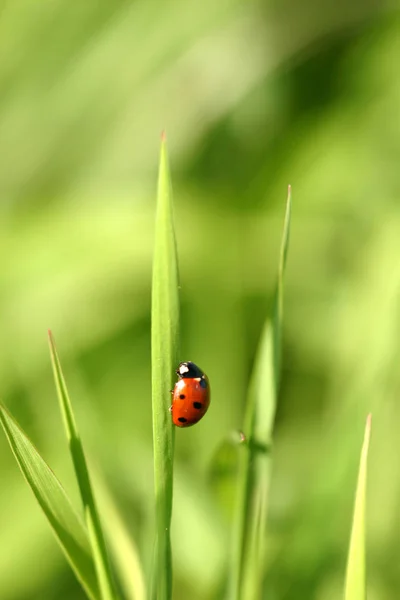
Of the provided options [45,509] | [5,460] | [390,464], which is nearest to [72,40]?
[5,460]

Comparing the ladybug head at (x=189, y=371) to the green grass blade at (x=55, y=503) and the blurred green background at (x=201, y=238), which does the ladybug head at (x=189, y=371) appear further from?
the green grass blade at (x=55, y=503)

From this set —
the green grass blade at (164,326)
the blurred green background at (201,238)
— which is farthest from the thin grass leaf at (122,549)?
the green grass blade at (164,326)

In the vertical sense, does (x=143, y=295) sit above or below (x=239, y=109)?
below

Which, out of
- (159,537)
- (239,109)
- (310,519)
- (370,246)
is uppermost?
(239,109)

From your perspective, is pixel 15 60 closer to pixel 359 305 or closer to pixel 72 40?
pixel 72 40

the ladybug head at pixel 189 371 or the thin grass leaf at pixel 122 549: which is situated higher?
the ladybug head at pixel 189 371

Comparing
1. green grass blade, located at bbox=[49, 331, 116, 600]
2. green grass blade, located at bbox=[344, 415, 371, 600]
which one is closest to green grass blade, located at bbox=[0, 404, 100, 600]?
green grass blade, located at bbox=[49, 331, 116, 600]

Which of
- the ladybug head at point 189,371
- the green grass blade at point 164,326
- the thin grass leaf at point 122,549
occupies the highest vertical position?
the green grass blade at point 164,326
